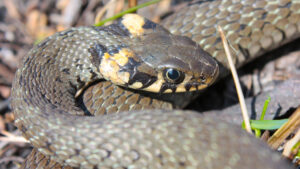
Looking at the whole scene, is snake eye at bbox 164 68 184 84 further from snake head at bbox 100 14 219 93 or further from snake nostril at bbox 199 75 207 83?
snake nostril at bbox 199 75 207 83

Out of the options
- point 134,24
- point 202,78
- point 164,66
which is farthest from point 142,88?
point 134,24

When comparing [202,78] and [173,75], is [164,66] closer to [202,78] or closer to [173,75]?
[173,75]

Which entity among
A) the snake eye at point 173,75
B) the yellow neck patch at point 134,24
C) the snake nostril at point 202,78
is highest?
the yellow neck patch at point 134,24

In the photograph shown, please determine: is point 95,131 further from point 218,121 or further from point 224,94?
point 224,94

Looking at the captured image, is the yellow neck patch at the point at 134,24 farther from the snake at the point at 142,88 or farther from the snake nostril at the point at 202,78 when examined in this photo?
the snake nostril at the point at 202,78

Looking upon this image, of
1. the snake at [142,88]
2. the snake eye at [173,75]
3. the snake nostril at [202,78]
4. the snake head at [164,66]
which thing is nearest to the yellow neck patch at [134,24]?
the snake at [142,88]

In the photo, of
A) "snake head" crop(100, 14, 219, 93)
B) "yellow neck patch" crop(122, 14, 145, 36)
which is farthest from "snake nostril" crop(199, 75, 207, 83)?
"yellow neck patch" crop(122, 14, 145, 36)

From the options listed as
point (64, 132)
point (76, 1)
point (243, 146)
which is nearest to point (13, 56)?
point (76, 1)

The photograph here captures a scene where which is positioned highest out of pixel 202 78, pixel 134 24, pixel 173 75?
pixel 134 24

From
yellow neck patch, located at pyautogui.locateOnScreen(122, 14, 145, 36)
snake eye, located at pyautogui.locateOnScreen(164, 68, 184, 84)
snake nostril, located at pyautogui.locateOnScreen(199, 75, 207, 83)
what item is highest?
yellow neck patch, located at pyautogui.locateOnScreen(122, 14, 145, 36)
